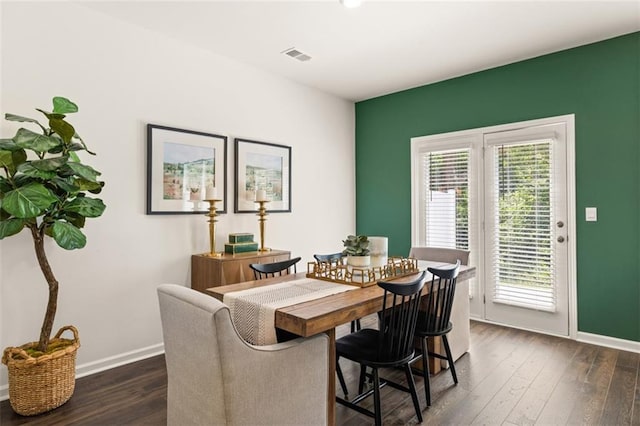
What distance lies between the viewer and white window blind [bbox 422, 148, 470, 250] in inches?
166

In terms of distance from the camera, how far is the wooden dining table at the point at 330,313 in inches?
66.1

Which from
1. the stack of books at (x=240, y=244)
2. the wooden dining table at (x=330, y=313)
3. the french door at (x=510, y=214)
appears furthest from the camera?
the french door at (x=510, y=214)

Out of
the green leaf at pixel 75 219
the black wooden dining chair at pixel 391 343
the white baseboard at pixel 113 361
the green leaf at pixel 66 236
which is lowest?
the white baseboard at pixel 113 361

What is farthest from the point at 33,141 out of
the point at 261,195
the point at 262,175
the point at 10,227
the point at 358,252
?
the point at 262,175

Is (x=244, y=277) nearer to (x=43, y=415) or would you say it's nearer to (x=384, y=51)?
(x=43, y=415)

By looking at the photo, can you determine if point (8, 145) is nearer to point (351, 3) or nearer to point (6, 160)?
point (6, 160)

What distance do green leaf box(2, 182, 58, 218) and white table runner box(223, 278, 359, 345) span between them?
113cm

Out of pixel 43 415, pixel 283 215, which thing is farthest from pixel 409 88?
pixel 43 415

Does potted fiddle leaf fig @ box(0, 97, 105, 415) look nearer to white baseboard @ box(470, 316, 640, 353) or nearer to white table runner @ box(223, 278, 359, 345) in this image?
white table runner @ box(223, 278, 359, 345)

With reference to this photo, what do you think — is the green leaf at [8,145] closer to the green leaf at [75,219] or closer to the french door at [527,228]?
the green leaf at [75,219]

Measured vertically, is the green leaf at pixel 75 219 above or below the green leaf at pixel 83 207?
below

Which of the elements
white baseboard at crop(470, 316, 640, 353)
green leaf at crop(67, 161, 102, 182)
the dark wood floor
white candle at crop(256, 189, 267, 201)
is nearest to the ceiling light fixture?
white candle at crop(256, 189, 267, 201)

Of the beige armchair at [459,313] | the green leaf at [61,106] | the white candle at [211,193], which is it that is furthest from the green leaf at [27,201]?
the beige armchair at [459,313]

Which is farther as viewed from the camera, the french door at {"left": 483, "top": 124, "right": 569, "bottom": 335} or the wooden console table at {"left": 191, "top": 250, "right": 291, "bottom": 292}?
the french door at {"left": 483, "top": 124, "right": 569, "bottom": 335}
